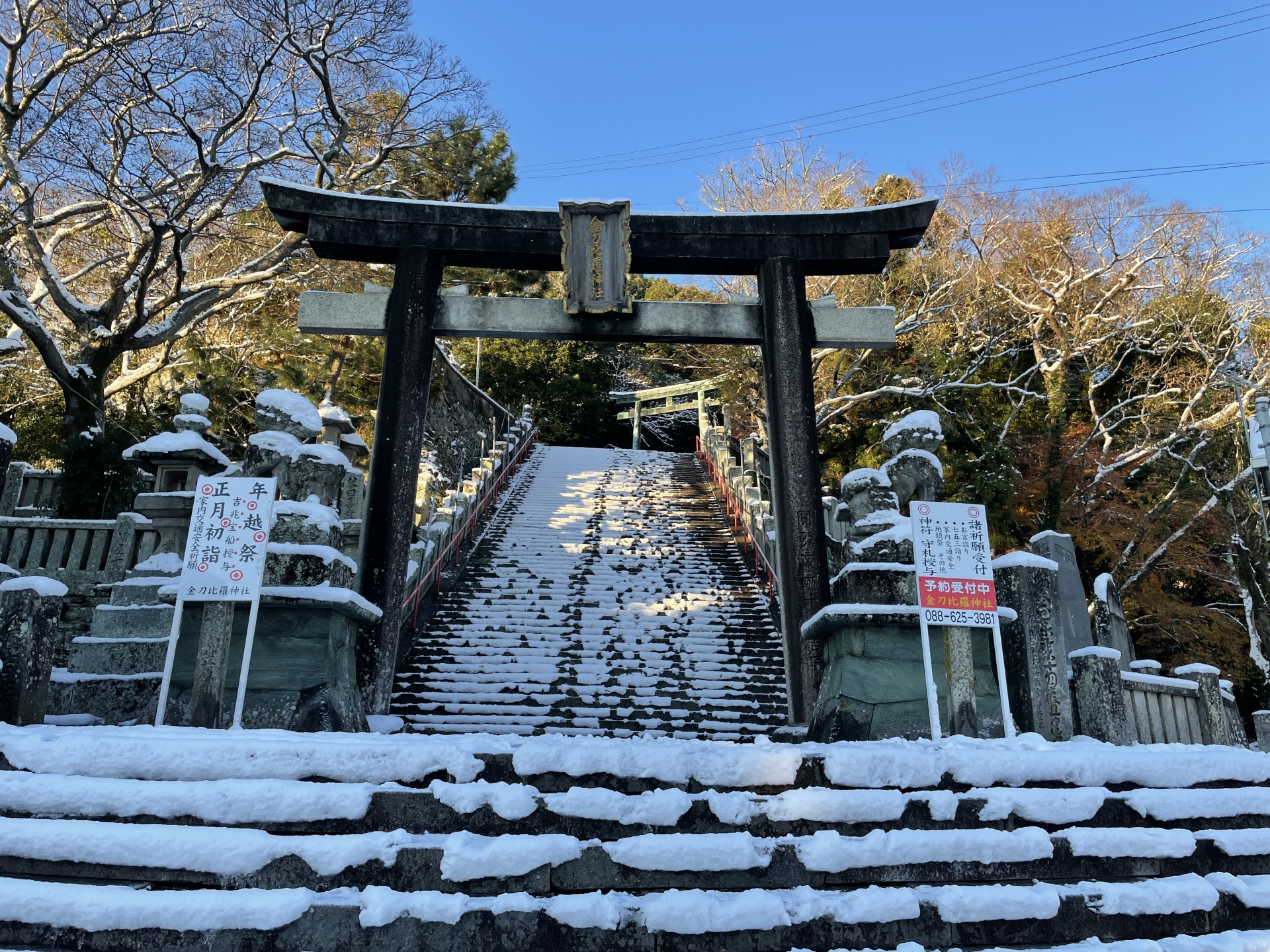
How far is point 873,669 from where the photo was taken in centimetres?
566

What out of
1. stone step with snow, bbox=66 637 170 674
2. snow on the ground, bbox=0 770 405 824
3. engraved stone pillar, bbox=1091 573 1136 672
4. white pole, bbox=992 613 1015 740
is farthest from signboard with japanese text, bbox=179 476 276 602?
engraved stone pillar, bbox=1091 573 1136 672

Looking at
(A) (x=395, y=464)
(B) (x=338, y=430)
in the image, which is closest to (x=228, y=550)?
(A) (x=395, y=464)

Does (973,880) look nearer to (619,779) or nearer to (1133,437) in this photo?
(619,779)

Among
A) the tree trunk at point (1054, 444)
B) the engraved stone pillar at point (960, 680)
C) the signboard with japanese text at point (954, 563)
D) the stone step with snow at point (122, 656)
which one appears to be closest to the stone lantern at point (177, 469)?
the stone step with snow at point (122, 656)

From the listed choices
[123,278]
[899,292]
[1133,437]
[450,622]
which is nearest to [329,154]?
→ [123,278]

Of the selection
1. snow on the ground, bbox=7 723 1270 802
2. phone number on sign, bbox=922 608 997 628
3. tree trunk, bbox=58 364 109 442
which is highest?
tree trunk, bbox=58 364 109 442

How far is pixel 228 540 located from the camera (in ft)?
16.4

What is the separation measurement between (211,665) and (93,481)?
823cm

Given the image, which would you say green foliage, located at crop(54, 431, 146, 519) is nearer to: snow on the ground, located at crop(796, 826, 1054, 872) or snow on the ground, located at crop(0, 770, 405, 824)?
snow on the ground, located at crop(0, 770, 405, 824)

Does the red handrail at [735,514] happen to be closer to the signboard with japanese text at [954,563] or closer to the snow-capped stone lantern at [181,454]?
the signboard with japanese text at [954,563]

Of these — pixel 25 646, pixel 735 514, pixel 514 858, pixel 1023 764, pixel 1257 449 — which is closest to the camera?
pixel 514 858

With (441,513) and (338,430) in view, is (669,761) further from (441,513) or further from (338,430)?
(441,513)

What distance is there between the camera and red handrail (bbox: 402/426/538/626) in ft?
30.8

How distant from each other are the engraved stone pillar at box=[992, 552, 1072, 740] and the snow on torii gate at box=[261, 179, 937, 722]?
5.30ft
